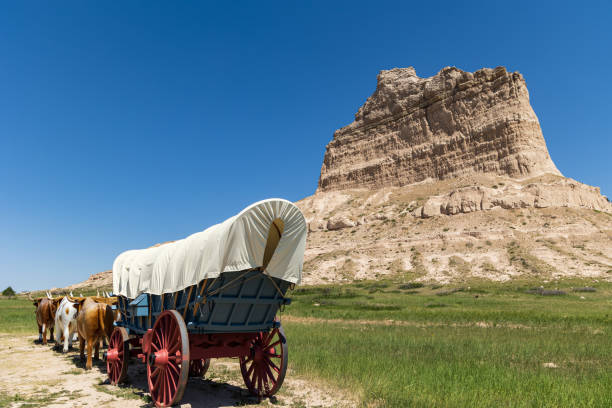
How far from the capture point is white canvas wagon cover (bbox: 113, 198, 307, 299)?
275 inches

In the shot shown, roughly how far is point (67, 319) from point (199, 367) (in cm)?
647

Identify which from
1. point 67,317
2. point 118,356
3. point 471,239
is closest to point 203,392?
point 118,356

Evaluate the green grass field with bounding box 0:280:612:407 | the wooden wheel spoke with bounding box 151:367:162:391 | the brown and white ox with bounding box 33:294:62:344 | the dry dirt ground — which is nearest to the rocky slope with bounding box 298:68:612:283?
the green grass field with bounding box 0:280:612:407

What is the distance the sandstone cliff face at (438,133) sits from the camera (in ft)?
265

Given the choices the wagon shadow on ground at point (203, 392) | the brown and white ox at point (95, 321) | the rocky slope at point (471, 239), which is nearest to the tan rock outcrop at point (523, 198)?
the rocky slope at point (471, 239)

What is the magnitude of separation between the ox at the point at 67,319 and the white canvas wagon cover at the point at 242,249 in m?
6.96

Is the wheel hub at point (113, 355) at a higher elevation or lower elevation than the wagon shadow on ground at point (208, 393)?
higher

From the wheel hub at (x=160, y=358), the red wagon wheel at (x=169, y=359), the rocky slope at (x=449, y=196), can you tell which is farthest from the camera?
the rocky slope at (x=449, y=196)

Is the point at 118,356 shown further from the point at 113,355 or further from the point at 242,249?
the point at 242,249

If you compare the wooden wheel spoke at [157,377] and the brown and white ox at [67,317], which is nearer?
the wooden wheel spoke at [157,377]

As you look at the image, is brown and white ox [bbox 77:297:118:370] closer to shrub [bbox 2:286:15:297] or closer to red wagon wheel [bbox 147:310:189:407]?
red wagon wheel [bbox 147:310:189:407]

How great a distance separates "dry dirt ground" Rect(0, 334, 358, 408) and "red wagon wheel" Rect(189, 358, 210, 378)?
0.70 ft

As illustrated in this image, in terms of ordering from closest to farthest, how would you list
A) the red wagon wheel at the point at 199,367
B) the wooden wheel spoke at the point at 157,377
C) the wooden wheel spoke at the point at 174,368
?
1. the wooden wheel spoke at the point at 174,368
2. the wooden wheel spoke at the point at 157,377
3. the red wagon wheel at the point at 199,367

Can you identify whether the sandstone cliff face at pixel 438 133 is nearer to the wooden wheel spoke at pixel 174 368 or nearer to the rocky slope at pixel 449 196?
the rocky slope at pixel 449 196
